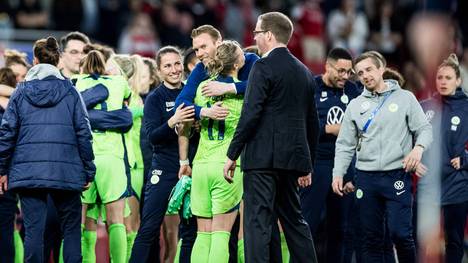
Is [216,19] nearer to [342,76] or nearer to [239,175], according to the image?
[342,76]

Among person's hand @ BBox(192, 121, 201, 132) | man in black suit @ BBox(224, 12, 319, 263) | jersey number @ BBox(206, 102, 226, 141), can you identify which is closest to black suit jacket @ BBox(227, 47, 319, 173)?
man in black suit @ BBox(224, 12, 319, 263)

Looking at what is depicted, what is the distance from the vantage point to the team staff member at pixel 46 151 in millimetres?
8898

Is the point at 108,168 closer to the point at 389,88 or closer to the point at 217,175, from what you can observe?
the point at 217,175

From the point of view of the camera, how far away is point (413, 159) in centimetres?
916

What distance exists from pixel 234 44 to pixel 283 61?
1.95 feet

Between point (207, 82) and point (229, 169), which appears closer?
point (229, 169)

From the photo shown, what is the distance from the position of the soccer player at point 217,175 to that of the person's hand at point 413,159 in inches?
58.0

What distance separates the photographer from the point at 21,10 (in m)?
19.3

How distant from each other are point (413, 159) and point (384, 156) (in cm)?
32

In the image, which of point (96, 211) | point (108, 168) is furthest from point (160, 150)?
point (96, 211)

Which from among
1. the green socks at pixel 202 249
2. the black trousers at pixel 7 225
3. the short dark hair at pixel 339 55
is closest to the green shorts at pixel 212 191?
the green socks at pixel 202 249

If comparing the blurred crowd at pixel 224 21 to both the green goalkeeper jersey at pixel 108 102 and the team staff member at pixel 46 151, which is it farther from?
the team staff member at pixel 46 151

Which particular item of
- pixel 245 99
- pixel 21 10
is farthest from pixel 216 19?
pixel 245 99

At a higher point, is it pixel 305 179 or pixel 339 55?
pixel 339 55
